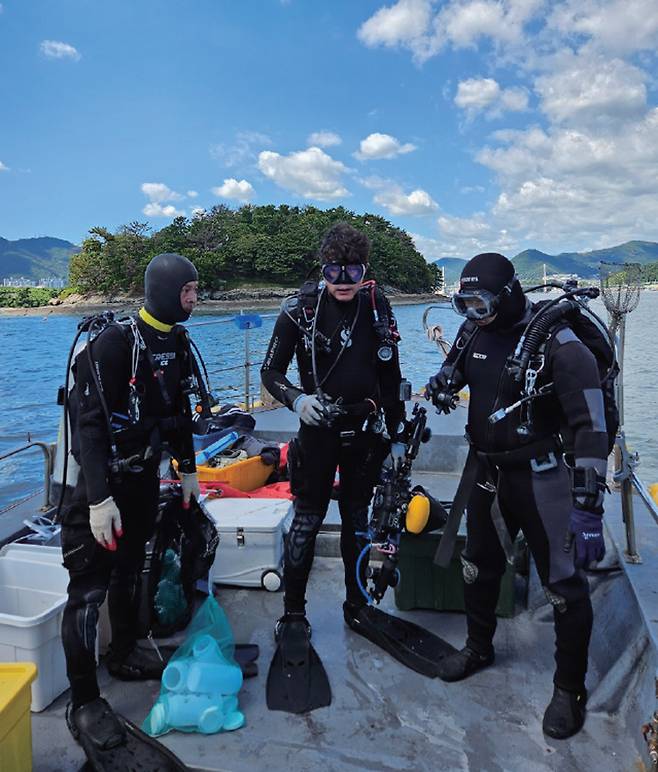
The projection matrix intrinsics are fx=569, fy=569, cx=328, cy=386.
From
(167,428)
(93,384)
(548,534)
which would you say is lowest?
(548,534)

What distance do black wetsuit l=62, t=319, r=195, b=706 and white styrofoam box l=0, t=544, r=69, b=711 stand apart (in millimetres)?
179

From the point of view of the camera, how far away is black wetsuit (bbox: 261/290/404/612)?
8.13 feet

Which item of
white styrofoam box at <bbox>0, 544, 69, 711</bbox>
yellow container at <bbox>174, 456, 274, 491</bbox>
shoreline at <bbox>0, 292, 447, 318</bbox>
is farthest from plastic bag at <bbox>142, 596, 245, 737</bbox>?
shoreline at <bbox>0, 292, 447, 318</bbox>

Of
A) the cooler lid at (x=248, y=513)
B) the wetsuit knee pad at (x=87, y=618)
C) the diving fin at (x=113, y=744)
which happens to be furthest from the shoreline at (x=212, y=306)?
the diving fin at (x=113, y=744)

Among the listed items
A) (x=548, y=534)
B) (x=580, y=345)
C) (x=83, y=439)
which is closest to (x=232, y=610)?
(x=83, y=439)

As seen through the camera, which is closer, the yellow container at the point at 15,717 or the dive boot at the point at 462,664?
the yellow container at the point at 15,717

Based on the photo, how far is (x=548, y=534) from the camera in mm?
1993

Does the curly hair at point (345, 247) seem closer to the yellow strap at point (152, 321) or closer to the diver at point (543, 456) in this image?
the diver at point (543, 456)

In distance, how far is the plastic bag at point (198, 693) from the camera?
201 cm

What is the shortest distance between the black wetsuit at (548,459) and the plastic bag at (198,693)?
Answer: 44.3 inches

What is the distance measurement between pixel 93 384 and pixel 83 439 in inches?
7.4

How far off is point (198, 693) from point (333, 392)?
1261 mm

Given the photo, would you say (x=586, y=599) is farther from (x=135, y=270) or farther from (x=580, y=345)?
(x=135, y=270)

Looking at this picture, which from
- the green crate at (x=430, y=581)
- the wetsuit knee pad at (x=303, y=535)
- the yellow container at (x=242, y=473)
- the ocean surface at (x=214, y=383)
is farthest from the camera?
the ocean surface at (x=214, y=383)
